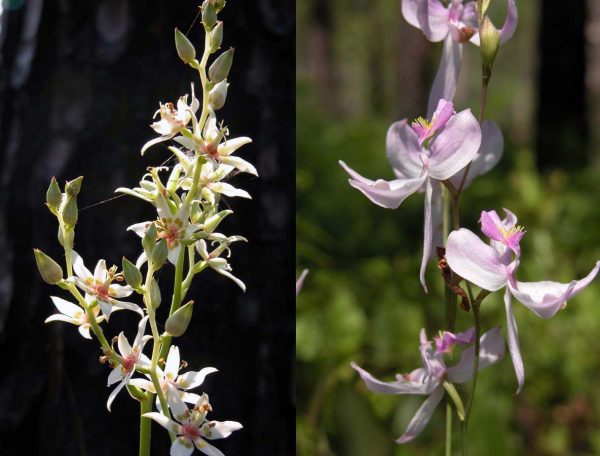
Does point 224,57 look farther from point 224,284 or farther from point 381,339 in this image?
point 381,339

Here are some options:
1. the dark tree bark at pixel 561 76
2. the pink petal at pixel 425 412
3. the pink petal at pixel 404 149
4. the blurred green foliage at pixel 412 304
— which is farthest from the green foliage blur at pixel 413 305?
the pink petal at pixel 404 149

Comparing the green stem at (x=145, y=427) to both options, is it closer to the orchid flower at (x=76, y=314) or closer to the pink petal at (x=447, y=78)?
the orchid flower at (x=76, y=314)

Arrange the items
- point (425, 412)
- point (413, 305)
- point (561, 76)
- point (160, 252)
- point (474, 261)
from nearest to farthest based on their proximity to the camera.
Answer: point (160, 252) < point (474, 261) < point (425, 412) < point (413, 305) < point (561, 76)

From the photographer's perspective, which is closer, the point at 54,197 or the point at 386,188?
the point at 54,197

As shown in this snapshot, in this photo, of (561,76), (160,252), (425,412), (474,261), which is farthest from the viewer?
(561,76)

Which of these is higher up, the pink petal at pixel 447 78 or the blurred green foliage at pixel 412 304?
the pink petal at pixel 447 78

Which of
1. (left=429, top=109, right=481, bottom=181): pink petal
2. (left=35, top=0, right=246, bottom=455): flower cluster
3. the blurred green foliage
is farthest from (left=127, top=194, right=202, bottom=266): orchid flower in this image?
the blurred green foliage

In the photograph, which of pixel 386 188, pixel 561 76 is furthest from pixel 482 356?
pixel 561 76

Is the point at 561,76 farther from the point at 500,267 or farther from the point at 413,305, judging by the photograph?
the point at 500,267

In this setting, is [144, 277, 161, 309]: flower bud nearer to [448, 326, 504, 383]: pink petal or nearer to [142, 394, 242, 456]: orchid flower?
[142, 394, 242, 456]: orchid flower
